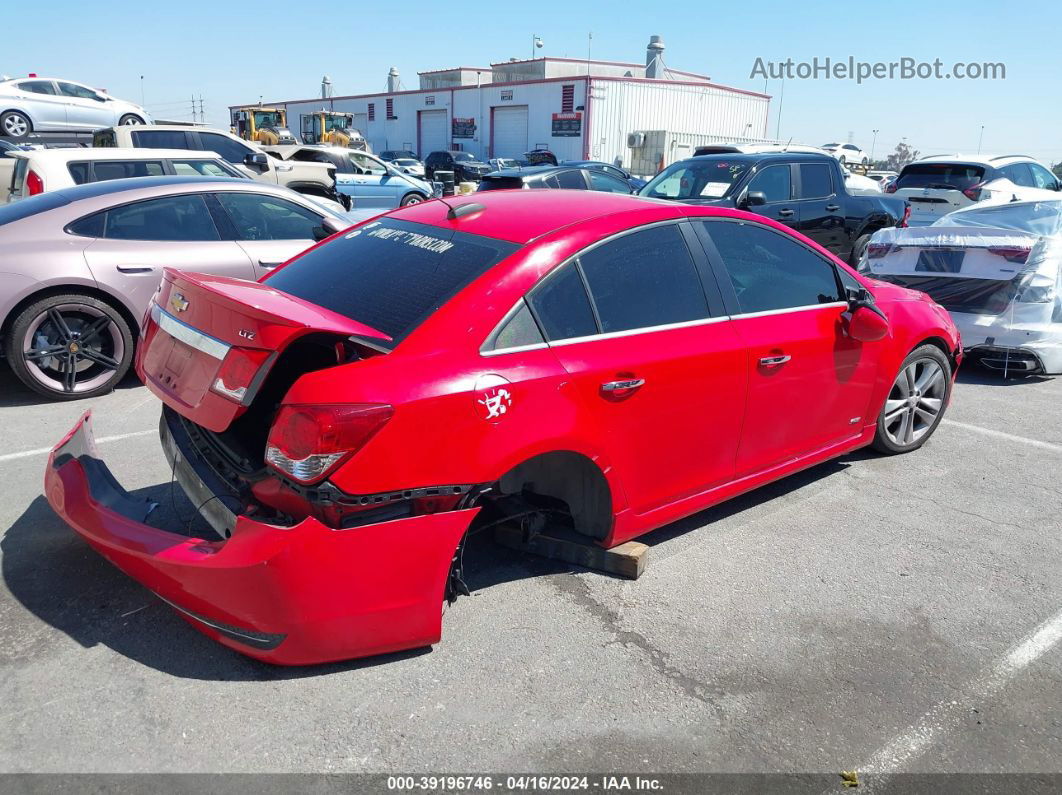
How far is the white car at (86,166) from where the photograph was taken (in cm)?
864

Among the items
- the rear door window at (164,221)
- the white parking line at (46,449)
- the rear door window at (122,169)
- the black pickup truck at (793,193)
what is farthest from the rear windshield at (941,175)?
the white parking line at (46,449)

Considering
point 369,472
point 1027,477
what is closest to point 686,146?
point 1027,477

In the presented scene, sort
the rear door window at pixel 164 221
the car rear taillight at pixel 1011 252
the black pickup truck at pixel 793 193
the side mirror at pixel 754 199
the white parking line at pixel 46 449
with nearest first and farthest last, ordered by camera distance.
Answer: the white parking line at pixel 46 449 < the rear door window at pixel 164 221 < the car rear taillight at pixel 1011 252 < the side mirror at pixel 754 199 < the black pickup truck at pixel 793 193

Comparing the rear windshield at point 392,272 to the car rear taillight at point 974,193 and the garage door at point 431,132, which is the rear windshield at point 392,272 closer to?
the car rear taillight at point 974,193

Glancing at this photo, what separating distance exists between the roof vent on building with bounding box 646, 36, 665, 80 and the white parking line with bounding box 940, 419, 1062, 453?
4877 cm

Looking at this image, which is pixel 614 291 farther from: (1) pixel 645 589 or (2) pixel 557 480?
(1) pixel 645 589

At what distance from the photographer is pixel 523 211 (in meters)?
3.61

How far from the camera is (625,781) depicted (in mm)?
2467

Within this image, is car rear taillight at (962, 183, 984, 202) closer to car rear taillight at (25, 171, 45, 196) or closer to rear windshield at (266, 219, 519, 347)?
rear windshield at (266, 219, 519, 347)

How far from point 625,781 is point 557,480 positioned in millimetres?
1312

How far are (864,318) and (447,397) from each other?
257 cm

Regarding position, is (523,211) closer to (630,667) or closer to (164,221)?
(630,667)

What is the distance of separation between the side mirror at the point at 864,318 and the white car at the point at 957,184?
10519 millimetres

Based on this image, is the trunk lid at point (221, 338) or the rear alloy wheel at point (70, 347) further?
the rear alloy wheel at point (70, 347)
